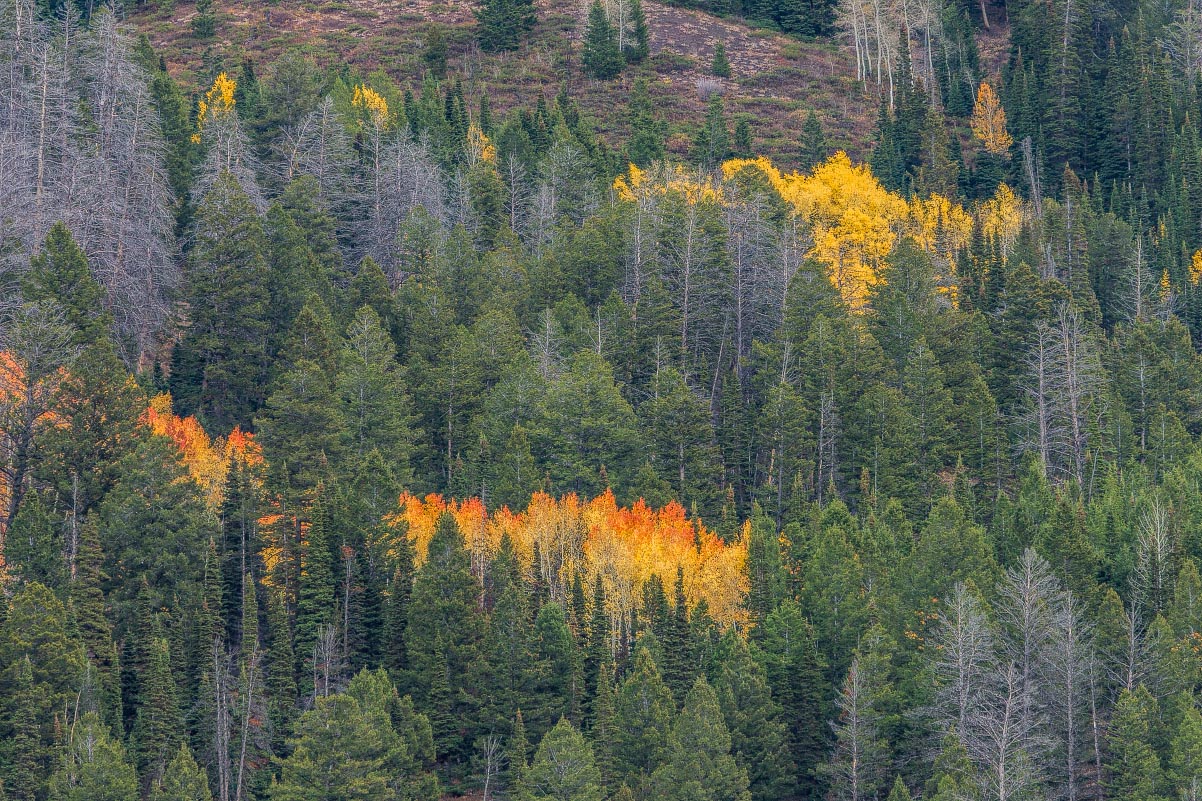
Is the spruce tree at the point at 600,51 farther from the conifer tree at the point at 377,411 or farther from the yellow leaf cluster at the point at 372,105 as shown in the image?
the conifer tree at the point at 377,411

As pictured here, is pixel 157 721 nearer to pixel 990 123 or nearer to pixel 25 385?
pixel 25 385

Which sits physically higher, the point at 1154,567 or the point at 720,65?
the point at 720,65

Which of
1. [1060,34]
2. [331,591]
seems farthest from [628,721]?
[1060,34]

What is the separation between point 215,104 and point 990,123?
215 ft

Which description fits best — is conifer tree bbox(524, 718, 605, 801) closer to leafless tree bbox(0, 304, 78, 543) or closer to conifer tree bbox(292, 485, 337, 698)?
conifer tree bbox(292, 485, 337, 698)

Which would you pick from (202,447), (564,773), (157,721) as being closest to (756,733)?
(564,773)

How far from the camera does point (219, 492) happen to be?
8856 cm

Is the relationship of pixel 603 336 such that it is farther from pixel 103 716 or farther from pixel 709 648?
pixel 103 716

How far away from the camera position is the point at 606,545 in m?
86.8

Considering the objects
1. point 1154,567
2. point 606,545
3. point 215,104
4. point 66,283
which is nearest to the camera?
point 1154,567

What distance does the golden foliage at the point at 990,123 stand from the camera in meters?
154

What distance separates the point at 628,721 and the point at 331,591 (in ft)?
51.2

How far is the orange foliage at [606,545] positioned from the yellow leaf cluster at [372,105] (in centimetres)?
4804

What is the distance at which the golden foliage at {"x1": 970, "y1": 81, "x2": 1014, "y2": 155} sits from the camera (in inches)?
6053
